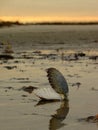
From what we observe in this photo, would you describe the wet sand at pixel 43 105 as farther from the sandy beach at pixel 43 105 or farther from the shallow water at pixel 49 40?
the shallow water at pixel 49 40

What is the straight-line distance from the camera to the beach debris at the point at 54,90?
10606 mm

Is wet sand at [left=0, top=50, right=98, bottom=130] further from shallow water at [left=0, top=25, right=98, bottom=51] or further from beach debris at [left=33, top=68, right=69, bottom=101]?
shallow water at [left=0, top=25, right=98, bottom=51]

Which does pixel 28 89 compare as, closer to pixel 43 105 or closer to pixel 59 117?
pixel 43 105

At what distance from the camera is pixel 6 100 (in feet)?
34.3

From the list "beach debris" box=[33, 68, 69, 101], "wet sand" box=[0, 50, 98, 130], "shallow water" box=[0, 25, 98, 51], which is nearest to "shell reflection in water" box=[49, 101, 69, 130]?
"wet sand" box=[0, 50, 98, 130]

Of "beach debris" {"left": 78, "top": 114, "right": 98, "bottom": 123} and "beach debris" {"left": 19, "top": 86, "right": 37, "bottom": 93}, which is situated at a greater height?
"beach debris" {"left": 19, "top": 86, "right": 37, "bottom": 93}

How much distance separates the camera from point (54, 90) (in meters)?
11.0

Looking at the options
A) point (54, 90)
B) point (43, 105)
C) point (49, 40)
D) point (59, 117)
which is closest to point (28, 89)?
point (54, 90)

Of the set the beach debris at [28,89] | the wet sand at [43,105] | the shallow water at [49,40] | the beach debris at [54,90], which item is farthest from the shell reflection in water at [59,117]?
the shallow water at [49,40]

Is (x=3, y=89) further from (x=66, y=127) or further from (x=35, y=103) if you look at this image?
(x=66, y=127)

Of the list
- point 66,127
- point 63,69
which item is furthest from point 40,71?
point 66,127

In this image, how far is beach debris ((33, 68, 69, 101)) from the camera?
418 inches

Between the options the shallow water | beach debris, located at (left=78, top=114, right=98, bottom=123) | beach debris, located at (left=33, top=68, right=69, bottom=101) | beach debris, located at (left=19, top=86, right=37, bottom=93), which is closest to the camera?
beach debris, located at (left=78, top=114, right=98, bottom=123)

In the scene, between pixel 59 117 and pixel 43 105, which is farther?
pixel 43 105
